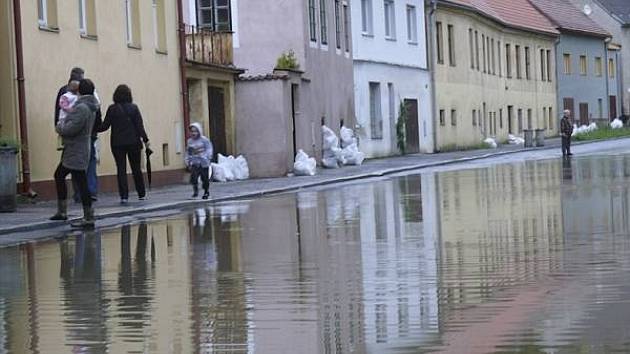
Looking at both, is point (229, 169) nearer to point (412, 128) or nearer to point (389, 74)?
point (389, 74)

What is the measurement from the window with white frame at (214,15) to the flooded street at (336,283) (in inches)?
803

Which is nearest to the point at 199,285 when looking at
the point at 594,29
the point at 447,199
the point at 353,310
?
the point at 353,310

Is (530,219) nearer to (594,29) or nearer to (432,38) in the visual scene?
(432,38)

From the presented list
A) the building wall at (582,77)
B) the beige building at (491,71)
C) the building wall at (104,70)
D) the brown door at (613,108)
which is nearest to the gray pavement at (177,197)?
the building wall at (104,70)

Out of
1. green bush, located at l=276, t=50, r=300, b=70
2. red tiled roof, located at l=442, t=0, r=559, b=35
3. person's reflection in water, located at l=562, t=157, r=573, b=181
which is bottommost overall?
person's reflection in water, located at l=562, t=157, r=573, b=181

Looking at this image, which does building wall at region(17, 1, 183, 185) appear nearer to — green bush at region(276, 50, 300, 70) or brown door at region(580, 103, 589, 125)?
Result: green bush at region(276, 50, 300, 70)

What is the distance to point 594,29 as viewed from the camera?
292ft

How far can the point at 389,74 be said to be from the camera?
174 ft

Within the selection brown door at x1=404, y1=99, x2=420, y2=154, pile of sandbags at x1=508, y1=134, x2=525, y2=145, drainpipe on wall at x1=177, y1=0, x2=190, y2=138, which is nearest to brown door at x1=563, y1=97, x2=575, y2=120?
pile of sandbags at x1=508, y1=134, x2=525, y2=145

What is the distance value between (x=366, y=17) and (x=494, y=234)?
35978 millimetres

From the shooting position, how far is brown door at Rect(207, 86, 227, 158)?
3681 cm

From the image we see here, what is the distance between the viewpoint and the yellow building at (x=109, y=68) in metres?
25.5

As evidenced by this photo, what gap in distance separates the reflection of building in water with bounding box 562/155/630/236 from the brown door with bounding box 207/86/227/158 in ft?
26.6

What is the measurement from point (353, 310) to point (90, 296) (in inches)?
87.7
